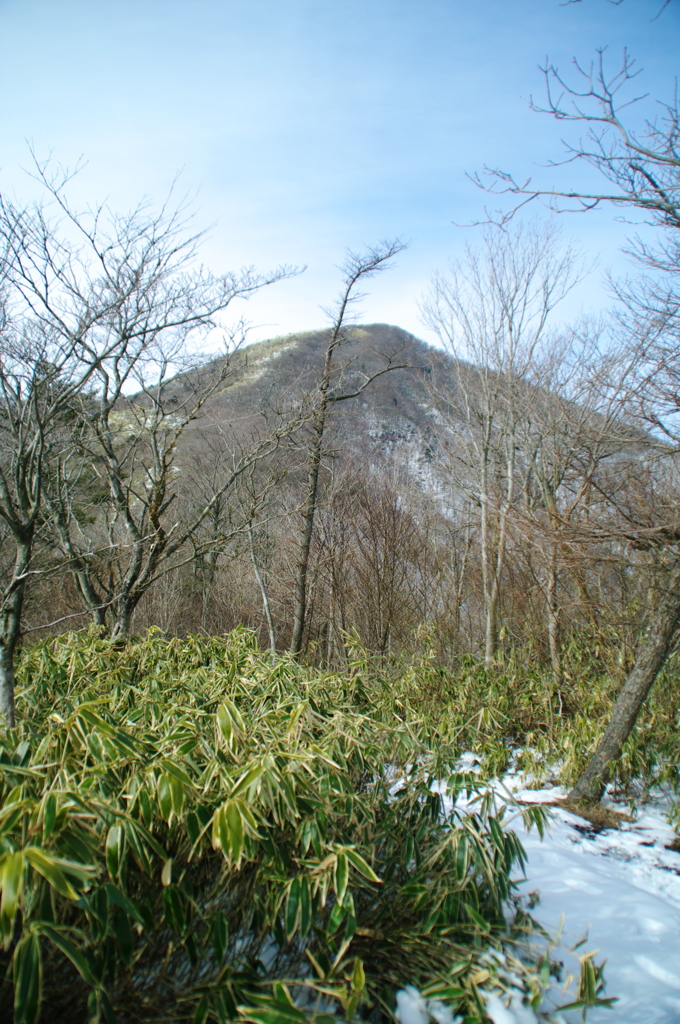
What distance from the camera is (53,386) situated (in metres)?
4.07

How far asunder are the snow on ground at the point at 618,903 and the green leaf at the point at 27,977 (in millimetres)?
1465

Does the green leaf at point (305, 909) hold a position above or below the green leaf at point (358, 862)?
below

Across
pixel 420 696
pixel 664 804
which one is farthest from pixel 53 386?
pixel 664 804

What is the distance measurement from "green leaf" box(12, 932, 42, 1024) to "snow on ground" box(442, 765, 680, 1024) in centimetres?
146

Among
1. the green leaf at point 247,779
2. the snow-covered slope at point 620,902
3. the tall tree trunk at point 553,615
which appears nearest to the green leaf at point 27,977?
the green leaf at point 247,779

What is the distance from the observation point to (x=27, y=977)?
1073 mm

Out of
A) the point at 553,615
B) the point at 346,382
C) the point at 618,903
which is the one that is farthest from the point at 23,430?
the point at 346,382

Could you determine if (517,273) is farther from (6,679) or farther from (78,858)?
(78,858)

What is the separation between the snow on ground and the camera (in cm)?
205

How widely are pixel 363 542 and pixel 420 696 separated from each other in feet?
13.5

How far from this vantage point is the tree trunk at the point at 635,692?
11.8 ft

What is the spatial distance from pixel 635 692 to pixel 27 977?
3.72 meters

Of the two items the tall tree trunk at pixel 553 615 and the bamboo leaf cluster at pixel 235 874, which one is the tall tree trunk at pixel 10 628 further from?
the tall tree trunk at pixel 553 615

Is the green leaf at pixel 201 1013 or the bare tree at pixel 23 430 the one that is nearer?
the green leaf at pixel 201 1013
